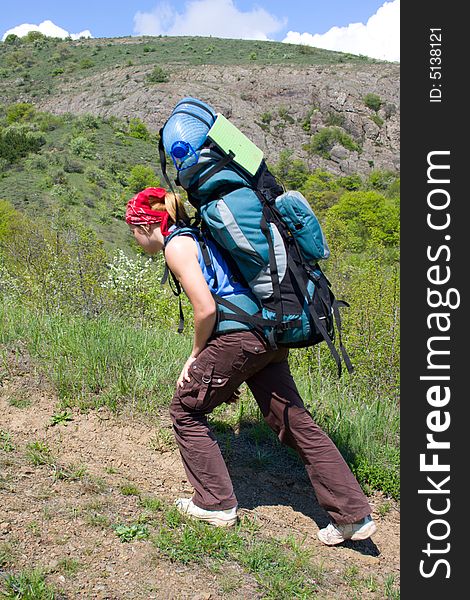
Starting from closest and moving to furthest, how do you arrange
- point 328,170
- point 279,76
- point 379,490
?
point 379,490 → point 328,170 → point 279,76

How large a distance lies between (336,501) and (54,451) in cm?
157

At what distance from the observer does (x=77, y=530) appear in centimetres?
278

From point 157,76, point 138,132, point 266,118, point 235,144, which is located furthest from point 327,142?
point 235,144

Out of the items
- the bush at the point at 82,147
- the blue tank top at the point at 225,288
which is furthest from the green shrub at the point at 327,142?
the blue tank top at the point at 225,288

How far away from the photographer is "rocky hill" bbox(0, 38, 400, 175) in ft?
212

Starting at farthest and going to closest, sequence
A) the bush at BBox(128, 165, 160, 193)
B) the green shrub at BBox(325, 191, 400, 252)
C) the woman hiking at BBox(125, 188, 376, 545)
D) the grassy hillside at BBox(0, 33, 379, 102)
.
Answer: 1. the grassy hillside at BBox(0, 33, 379, 102)
2. the green shrub at BBox(325, 191, 400, 252)
3. the bush at BBox(128, 165, 160, 193)
4. the woman hiking at BBox(125, 188, 376, 545)

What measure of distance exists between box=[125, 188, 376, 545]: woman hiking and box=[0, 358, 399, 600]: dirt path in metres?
0.26

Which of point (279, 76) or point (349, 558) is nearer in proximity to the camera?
point (349, 558)

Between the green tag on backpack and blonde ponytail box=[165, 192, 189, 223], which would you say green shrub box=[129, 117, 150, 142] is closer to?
blonde ponytail box=[165, 192, 189, 223]

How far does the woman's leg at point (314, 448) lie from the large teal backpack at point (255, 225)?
12.2 inches

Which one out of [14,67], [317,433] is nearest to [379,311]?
[317,433]

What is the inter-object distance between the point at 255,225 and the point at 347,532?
1559 millimetres

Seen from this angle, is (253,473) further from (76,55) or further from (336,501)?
(76,55)

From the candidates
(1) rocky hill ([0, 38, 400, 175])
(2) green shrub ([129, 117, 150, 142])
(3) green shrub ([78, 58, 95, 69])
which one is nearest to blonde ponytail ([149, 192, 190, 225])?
(2) green shrub ([129, 117, 150, 142])
